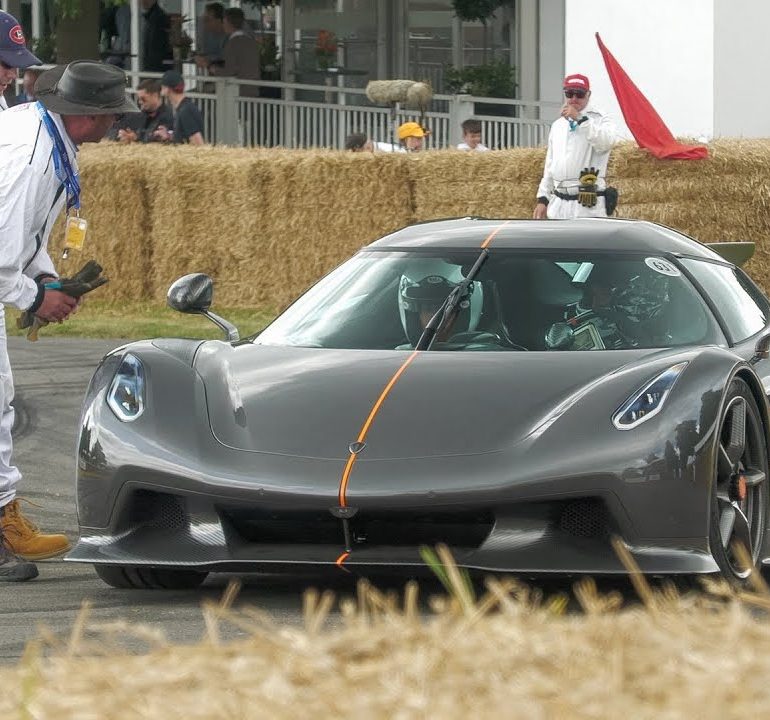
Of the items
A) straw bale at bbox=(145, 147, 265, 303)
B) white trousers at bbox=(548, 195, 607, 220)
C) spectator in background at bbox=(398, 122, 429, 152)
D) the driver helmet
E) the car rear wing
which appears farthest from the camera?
spectator in background at bbox=(398, 122, 429, 152)

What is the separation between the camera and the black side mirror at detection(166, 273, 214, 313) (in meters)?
7.04

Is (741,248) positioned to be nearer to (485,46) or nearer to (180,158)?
(180,158)

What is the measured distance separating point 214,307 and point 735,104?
647 cm

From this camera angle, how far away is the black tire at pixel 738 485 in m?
5.71

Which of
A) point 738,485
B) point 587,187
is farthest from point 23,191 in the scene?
point 587,187

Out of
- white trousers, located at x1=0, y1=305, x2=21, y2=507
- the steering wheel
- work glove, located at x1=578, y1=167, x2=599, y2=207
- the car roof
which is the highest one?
the car roof

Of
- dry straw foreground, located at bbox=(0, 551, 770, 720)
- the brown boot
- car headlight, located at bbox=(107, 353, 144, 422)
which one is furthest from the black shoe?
dry straw foreground, located at bbox=(0, 551, 770, 720)

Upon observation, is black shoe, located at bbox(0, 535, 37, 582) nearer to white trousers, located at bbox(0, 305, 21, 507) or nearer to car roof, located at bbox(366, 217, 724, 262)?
white trousers, located at bbox(0, 305, 21, 507)

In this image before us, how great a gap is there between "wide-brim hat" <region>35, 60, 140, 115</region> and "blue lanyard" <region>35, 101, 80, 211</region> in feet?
0.15

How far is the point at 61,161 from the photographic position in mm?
6801

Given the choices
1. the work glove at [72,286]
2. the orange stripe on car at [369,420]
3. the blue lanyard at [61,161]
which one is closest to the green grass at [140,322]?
the work glove at [72,286]

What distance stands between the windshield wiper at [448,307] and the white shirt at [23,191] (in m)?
1.47

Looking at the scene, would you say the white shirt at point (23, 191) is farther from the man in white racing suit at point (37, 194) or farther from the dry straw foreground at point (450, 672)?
the dry straw foreground at point (450, 672)

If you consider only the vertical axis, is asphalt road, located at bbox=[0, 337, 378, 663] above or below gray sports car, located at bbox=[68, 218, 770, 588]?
below
